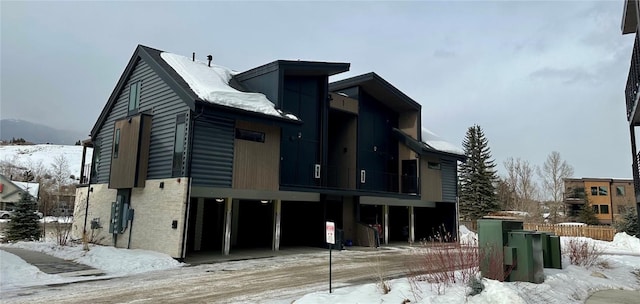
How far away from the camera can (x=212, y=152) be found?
1488 centimetres

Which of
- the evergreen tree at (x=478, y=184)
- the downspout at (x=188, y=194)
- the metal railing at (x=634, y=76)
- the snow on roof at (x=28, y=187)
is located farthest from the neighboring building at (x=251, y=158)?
the evergreen tree at (x=478, y=184)

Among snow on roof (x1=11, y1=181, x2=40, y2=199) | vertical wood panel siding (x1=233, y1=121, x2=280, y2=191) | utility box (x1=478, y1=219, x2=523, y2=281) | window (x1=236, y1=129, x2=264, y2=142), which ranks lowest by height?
utility box (x1=478, y1=219, x2=523, y2=281)

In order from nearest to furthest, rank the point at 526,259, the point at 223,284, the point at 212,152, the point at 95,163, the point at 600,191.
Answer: the point at 526,259 → the point at 223,284 → the point at 212,152 → the point at 95,163 → the point at 600,191

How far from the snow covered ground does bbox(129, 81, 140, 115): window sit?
250 inches

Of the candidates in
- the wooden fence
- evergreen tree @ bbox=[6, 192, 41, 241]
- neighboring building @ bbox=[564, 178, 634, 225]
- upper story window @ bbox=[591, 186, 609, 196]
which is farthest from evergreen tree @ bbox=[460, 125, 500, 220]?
evergreen tree @ bbox=[6, 192, 41, 241]

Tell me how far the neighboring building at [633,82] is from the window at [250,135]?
41.0 feet

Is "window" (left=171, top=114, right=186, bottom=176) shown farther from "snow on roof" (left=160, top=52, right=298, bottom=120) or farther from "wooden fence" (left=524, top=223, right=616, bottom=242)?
"wooden fence" (left=524, top=223, right=616, bottom=242)

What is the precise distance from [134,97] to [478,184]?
3275 centimetres

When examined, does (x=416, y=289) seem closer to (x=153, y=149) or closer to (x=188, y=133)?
(x=188, y=133)

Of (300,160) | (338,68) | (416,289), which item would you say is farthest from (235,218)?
(416,289)

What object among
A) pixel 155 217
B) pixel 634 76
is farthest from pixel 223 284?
pixel 634 76

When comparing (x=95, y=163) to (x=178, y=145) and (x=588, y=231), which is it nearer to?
(x=178, y=145)

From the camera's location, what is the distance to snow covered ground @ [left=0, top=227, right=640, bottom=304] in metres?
7.23

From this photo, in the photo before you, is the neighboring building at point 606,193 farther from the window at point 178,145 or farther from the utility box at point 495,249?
the window at point 178,145
